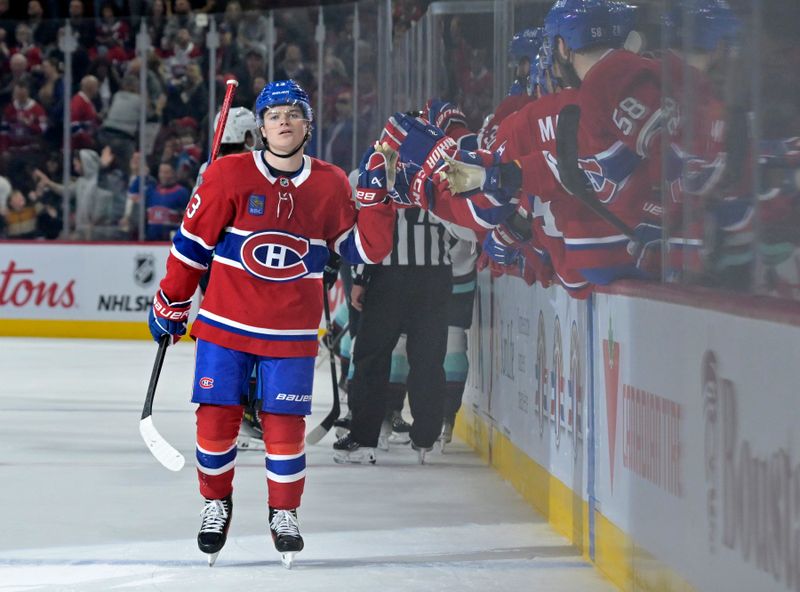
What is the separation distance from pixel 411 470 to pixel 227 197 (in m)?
2.17

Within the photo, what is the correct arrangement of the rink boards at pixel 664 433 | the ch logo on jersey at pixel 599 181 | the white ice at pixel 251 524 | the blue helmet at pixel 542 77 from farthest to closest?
the blue helmet at pixel 542 77, the ch logo on jersey at pixel 599 181, the white ice at pixel 251 524, the rink boards at pixel 664 433

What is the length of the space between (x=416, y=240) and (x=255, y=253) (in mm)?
1978

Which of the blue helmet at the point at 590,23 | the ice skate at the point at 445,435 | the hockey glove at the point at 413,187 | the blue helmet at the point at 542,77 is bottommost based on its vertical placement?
the ice skate at the point at 445,435

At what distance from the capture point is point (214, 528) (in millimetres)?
Answer: 3852

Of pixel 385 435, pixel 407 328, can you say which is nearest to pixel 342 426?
pixel 385 435

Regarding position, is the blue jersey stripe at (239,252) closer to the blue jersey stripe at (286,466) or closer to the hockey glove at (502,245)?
the blue jersey stripe at (286,466)

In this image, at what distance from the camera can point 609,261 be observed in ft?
12.8

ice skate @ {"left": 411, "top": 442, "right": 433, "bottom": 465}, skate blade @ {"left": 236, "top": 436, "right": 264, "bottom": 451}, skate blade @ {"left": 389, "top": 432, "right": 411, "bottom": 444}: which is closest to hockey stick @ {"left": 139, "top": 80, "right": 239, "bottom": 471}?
ice skate @ {"left": 411, "top": 442, "right": 433, "bottom": 465}

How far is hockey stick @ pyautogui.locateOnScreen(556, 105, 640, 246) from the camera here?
3871 mm

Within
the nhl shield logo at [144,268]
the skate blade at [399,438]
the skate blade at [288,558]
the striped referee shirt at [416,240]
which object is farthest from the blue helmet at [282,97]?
the nhl shield logo at [144,268]

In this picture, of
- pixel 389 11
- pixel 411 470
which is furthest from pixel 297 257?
pixel 389 11

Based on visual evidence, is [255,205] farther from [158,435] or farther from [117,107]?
[117,107]

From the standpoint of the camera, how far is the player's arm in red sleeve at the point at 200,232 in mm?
3807

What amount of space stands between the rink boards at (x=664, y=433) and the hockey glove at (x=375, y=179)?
639 mm
